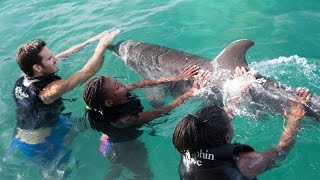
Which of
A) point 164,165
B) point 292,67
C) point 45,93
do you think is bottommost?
point 164,165

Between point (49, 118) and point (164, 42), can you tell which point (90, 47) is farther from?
point (49, 118)

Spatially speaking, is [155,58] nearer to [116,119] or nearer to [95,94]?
[116,119]

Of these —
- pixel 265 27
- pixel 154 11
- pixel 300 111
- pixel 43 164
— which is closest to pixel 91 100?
pixel 43 164

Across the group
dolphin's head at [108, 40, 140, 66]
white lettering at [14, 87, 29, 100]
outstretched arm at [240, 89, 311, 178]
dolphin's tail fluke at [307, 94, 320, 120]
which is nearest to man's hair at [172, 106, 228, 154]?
outstretched arm at [240, 89, 311, 178]

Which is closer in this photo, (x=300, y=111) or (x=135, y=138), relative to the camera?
(x=300, y=111)

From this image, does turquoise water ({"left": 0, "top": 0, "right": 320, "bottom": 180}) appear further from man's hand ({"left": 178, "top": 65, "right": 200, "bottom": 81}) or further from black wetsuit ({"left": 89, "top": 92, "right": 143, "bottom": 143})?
black wetsuit ({"left": 89, "top": 92, "right": 143, "bottom": 143})

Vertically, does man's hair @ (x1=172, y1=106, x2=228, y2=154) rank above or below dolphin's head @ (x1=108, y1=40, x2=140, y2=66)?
above

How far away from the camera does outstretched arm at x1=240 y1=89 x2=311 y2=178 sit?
404 centimetres

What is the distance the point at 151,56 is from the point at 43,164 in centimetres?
312

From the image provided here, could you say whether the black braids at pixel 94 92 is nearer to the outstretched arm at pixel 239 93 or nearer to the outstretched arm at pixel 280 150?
the outstretched arm at pixel 280 150

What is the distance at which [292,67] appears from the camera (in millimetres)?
7773

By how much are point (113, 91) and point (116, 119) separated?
1.34ft

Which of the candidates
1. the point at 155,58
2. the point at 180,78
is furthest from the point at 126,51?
the point at 180,78

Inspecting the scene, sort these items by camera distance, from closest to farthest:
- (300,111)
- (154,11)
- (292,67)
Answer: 1. (300,111)
2. (292,67)
3. (154,11)
